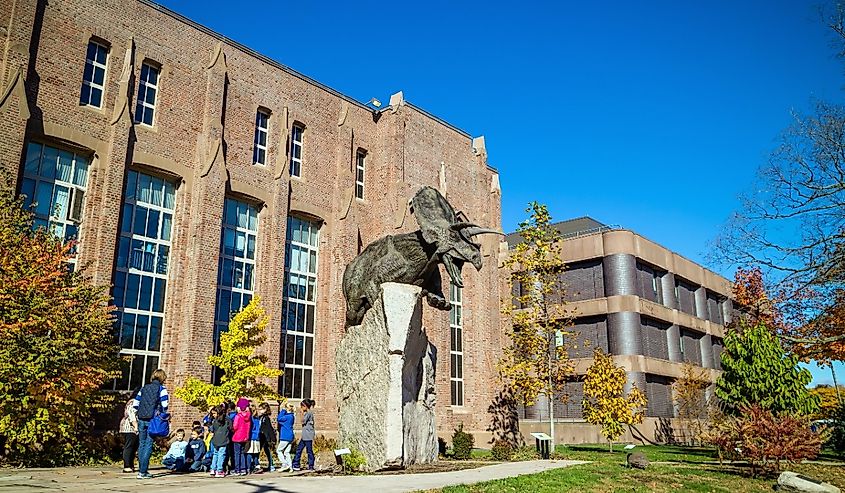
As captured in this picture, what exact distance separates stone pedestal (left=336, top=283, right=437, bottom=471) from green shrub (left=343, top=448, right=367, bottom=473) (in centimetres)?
11

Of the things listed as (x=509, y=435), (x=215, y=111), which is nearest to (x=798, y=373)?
(x=509, y=435)

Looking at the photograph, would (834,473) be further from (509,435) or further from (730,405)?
(509,435)

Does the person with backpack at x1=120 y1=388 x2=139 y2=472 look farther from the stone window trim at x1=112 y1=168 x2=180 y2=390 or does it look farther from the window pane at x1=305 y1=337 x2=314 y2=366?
the window pane at x1=305 y1=337 x2=314 y2=366

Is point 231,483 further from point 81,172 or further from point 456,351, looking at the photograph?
point 456,351

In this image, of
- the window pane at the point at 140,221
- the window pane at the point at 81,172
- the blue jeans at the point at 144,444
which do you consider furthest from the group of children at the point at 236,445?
the window pane at the point at 81,172

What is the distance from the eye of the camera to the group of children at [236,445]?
46.8ft

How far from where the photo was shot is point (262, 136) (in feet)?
86.7

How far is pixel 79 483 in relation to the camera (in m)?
11.1

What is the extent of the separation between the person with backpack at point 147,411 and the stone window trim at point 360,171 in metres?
17.5

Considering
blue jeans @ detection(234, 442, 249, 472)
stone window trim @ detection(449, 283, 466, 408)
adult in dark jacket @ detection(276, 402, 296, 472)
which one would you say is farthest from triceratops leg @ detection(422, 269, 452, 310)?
stone window trim @ detection(449, 283, 466, 408)

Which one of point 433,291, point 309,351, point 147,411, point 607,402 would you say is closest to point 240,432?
point 147,411

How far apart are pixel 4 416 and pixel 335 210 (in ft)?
50.6

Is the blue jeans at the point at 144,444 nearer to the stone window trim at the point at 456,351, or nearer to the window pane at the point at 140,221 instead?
the window pane at the point at 140,221

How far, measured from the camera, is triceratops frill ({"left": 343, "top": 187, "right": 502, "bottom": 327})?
42.4 feet
